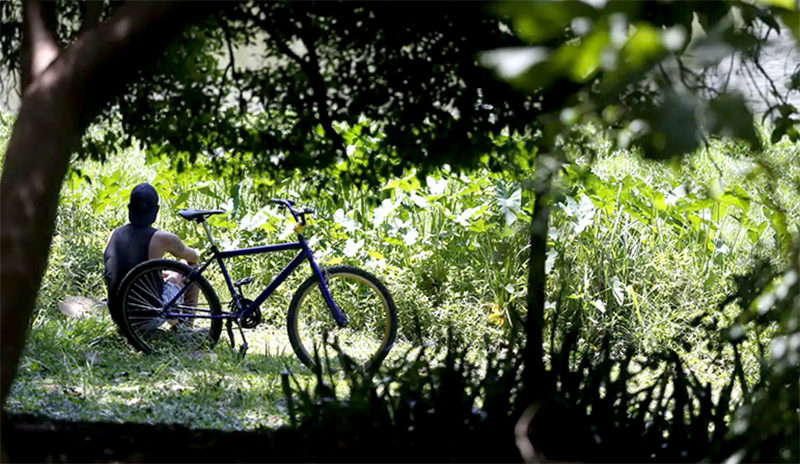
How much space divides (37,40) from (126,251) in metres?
3.48

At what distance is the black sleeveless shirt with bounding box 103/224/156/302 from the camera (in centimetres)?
610

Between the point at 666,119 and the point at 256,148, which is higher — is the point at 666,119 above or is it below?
below

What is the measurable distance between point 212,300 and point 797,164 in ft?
14.9

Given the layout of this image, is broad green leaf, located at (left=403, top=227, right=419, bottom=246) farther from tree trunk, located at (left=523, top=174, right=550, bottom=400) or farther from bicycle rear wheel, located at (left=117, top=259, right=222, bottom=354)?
tree trunk, located at (left=523, top=174, right=550, bottom=400)

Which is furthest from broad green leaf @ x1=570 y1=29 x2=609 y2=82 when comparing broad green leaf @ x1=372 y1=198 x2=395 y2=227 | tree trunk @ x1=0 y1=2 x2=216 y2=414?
broad green leaf @ x1=372 y1=198 x2=395 y2=227

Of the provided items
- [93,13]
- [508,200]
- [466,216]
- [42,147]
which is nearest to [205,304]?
[466,216]

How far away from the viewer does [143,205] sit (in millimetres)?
6090

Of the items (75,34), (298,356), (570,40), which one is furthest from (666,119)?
(298,356)

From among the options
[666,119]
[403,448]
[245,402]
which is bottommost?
[403,448]

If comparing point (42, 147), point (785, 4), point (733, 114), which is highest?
point (42, 147)

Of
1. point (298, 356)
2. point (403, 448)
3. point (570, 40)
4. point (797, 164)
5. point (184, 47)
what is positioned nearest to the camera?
point (570, 40)

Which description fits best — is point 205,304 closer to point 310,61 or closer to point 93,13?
point 310,61

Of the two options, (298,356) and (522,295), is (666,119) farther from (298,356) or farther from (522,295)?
(522,295)

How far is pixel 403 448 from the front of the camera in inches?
117
